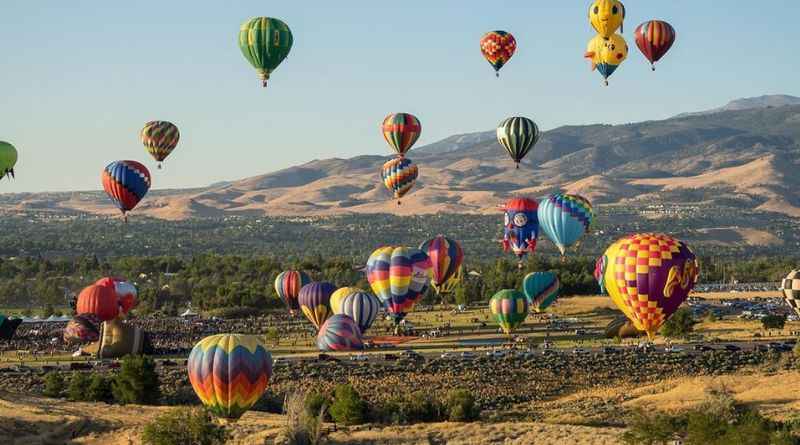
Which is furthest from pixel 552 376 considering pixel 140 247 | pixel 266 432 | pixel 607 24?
pixel 140 247

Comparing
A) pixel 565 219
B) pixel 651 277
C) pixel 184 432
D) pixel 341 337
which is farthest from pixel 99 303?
pixel 184 432

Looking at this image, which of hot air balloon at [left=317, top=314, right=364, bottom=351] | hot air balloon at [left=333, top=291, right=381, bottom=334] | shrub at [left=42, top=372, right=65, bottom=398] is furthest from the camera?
hot air balloon at [left=333, top=291, right=381, bottom=334]

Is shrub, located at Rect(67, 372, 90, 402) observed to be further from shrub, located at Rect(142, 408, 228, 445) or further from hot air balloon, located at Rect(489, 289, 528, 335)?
hot air balloon, located at Rect(489, 289, 528, 335)

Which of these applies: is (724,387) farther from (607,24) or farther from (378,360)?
(607,24)

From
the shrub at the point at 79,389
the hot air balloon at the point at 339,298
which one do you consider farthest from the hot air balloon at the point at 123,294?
the shrub at the point at 79,389

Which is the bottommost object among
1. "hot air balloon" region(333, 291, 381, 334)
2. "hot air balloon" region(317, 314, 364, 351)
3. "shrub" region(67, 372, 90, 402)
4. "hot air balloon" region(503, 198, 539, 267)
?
"shrub" region(67, 372, 90, 402)

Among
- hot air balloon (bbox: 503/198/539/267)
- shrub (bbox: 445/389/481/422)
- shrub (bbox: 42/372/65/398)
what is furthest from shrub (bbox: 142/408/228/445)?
hot air balloon (bbox: 503/198/539/267)

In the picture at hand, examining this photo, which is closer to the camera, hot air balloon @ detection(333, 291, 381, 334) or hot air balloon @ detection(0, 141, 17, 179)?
hot air balloon @ detection(333, 291, 381, 334)

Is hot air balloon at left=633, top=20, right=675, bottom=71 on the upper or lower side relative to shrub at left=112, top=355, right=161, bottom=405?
upper
